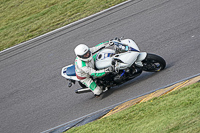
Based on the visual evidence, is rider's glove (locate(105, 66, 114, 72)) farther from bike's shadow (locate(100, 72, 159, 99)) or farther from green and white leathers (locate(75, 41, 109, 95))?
bike's shadow (locate(100, 72, 159, 99))

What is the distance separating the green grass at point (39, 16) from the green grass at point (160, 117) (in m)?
8.22

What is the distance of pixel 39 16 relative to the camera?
1659cm

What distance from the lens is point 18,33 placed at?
15703 mm

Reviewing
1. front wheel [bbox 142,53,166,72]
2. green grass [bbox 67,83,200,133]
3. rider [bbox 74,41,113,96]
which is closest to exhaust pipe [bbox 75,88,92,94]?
rider [bbox 74,41,113,96]

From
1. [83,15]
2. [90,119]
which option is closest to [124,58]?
[90,119]

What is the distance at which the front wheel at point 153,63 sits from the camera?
316 inches

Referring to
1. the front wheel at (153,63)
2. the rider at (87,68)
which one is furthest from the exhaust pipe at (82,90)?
the front wheel at (153,63)

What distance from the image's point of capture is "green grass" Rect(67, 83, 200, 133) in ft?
16.9

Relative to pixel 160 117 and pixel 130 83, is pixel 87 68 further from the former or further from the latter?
pixel 160 117

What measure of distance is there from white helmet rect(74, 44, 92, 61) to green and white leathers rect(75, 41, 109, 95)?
0.58 ft

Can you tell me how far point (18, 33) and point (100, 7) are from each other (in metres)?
4.59

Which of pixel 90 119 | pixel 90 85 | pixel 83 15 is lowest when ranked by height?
pixel 90 119

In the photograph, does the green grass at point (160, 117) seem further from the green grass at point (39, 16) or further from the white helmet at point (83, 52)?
the green grass at point (39, 16)

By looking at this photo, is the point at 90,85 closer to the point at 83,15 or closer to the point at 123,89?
the point at 123,89
